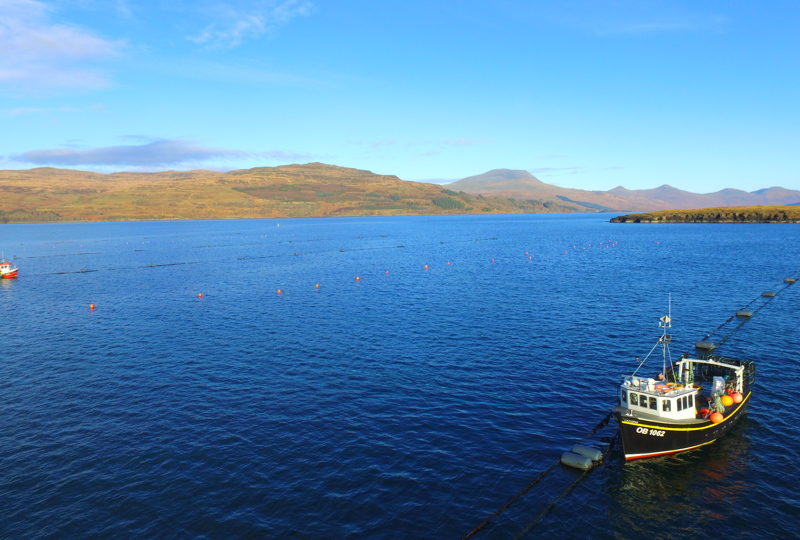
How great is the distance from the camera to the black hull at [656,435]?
38.8 m

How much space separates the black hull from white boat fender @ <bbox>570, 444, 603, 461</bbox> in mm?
2115

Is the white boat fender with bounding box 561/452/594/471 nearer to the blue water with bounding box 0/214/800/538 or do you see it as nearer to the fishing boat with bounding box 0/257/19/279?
the blue water with bounding box 0/214/800/538

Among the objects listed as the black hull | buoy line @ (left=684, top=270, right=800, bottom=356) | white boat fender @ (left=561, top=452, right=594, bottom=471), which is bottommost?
white boat fender @ (left=561, top=452, right=594, bottom=471)

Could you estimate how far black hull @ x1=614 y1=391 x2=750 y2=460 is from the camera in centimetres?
3875

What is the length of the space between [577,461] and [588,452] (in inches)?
66.6

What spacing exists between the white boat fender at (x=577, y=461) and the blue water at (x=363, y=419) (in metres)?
0.94

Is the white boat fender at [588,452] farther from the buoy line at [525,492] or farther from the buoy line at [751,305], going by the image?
the buoy line at [751,305]

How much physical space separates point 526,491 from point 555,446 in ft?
22.7

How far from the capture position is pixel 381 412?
1838 inches

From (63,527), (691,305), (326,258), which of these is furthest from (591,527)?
(326,258)

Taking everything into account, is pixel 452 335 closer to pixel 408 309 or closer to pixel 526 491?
pixel 408 309

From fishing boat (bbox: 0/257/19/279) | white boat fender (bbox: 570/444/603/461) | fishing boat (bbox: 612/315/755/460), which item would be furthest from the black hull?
fishing boat (bbox: 0/257/19/279)

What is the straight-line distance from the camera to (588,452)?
38.6 m

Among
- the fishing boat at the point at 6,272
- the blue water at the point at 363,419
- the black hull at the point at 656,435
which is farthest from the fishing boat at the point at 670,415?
the fishing boat at the point at 6,272
